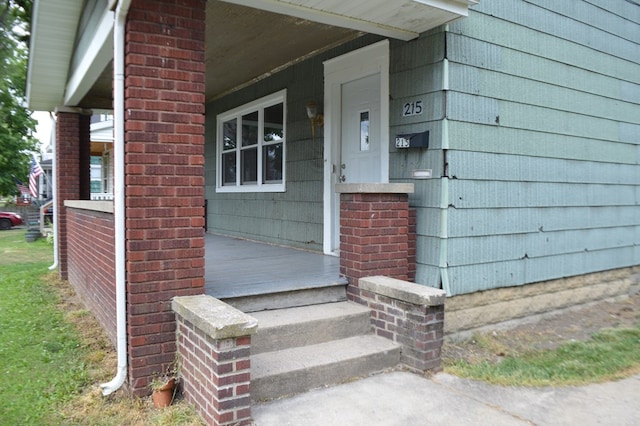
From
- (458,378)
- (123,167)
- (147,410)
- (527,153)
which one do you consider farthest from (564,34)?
(147,410)

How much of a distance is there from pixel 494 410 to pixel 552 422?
1.13 ft

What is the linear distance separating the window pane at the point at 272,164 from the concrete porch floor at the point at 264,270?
117cm

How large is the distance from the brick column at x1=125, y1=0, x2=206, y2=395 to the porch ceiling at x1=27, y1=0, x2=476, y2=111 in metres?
0.54

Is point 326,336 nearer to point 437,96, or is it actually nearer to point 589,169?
point 437,96

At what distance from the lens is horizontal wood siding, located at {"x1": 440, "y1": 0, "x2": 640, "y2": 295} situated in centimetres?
454

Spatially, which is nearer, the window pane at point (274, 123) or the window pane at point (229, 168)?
the window pane at point (274, 123)

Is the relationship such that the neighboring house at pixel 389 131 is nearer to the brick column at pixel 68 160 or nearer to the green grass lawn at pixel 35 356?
the brick column at pixel 68 160

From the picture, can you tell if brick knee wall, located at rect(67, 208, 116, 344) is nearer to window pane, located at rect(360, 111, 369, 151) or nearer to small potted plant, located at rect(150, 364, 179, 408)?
small potted plant, located at rect(150, 364, 179, 408)

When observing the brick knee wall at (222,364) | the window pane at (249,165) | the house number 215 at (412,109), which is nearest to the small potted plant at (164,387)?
the brick knee wall at (222,364)

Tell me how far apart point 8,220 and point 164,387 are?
72.7 feet

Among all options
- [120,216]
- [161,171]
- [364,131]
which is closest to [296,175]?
[364,131]

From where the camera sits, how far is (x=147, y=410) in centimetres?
309

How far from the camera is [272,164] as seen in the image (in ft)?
24.9

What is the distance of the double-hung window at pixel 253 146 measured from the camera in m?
7.34
